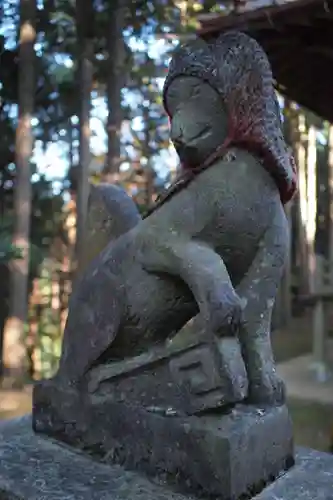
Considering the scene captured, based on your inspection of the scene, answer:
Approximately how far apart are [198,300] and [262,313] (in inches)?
7.2

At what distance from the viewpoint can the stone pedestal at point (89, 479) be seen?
1.18 metres

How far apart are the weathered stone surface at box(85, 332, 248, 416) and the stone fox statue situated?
5cm

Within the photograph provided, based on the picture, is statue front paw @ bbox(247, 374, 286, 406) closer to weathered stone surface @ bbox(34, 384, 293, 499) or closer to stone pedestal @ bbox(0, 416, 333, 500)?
weathered stone surface @ bbox(34, 384, 293, 499)

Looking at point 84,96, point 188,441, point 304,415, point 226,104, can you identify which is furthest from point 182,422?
point 84,96

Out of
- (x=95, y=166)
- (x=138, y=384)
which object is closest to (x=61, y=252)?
(x=95, y=166)

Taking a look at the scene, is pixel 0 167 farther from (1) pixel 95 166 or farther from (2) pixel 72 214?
(1) pixel 95 166

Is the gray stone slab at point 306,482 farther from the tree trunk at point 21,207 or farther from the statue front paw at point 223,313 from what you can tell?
the tree trunk at point 21,207

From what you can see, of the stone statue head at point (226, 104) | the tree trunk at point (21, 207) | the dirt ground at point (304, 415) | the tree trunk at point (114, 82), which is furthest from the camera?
the tree trunk at point (114, 82)

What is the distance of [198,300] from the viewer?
1.23 metres

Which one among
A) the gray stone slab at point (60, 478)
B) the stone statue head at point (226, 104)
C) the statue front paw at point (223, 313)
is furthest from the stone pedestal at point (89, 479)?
the stone statue head at point (226, 104)

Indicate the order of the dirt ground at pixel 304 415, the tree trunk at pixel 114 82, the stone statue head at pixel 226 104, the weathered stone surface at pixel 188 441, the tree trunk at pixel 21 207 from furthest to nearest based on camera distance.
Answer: the tree trunk at pixel 114 82
the tree trunk at pixel 21 207
the dirt ground at pixel 304 415
the stone statue head at pixel 226 104
the weathered stone surface at pixel 188 441

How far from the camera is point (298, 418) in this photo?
11.4 ft

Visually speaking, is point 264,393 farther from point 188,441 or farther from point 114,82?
point 114,82

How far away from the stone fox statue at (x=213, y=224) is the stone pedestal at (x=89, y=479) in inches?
7.2
